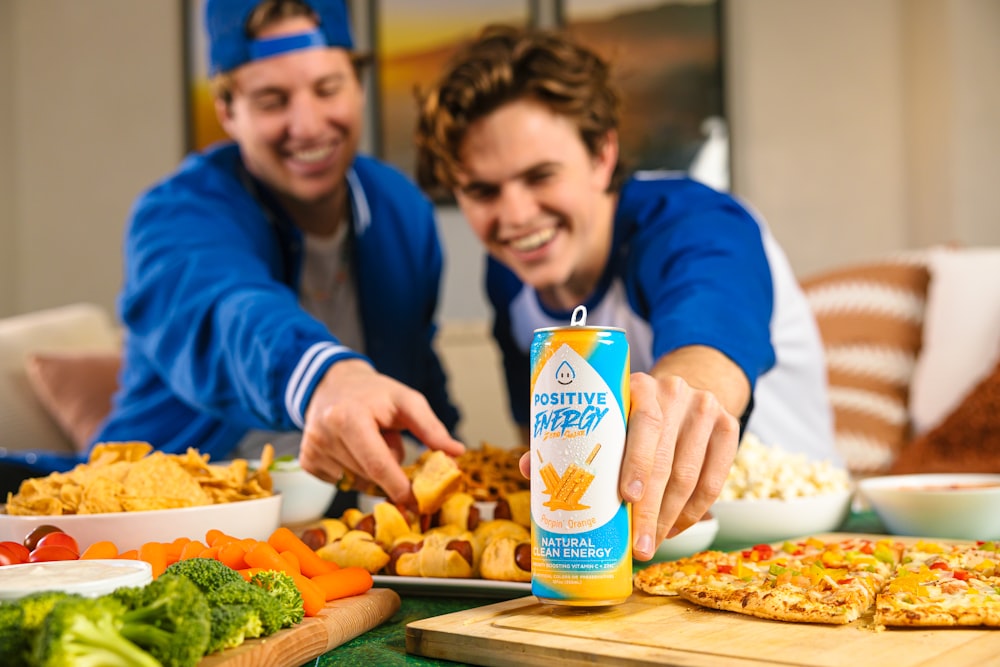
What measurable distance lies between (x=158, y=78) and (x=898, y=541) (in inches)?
173

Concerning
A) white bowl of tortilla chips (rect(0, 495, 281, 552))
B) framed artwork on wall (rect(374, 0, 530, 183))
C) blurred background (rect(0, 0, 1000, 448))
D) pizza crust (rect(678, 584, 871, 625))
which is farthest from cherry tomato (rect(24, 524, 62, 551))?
framed artwork on wall (rect(374, 0, 530, 183))

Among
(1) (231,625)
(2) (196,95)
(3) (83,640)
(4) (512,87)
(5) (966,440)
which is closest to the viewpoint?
(3) (83,640)

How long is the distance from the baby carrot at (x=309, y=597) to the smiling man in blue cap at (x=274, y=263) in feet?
1.31

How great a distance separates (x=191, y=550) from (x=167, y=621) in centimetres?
29

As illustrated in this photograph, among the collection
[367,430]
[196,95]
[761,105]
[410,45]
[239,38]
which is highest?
[410,45]

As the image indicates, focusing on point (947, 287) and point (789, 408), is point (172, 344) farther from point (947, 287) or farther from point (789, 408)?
point (947, 287)

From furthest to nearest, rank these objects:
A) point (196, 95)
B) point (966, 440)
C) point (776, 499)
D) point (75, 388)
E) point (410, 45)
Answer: point (196, 95) → point (410, 45) → point (75, 388) → point (966, 440) → point (776, 499)

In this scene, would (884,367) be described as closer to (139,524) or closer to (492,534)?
(492,534)

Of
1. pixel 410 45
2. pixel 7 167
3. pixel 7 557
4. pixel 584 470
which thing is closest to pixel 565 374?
pixel 584 470

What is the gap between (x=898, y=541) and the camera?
1.25m

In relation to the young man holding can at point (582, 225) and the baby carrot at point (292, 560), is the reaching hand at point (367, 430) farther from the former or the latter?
the young man holding can at point (582, 225)

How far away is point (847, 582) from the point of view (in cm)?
91

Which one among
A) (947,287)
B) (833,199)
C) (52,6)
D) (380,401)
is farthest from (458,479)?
(52,6)

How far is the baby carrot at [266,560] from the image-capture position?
901 millimetres
